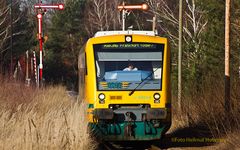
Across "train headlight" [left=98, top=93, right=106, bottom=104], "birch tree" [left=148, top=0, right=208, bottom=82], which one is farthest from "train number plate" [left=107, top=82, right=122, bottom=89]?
"birch tree" [left=148, top=0, right=208, bottom=82]

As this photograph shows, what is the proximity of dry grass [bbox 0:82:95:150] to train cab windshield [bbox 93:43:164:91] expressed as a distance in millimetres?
946

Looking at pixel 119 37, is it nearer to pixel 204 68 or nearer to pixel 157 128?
pixel 157 128

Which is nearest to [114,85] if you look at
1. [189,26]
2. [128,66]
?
[128,66]

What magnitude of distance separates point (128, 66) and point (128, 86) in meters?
0.50

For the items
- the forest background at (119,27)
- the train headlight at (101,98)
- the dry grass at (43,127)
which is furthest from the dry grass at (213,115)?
the dry grass at (43,127)

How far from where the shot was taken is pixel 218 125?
1697cm

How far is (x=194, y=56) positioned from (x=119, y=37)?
12.4 meters

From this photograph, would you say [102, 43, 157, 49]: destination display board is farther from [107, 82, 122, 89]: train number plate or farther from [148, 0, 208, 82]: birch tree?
[148, 0, 208, 82]: birch tree

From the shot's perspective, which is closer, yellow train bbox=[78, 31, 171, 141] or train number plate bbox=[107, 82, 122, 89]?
yellow train bbox=[78, 31, 171, 141]

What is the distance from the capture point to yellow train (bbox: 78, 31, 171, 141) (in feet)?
48.2

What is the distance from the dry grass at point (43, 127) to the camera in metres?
12.1

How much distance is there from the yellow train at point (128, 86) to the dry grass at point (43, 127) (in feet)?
1.97

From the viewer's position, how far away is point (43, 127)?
12750 millimetres

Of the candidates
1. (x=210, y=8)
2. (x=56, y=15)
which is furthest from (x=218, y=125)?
(x=56, y=15)
